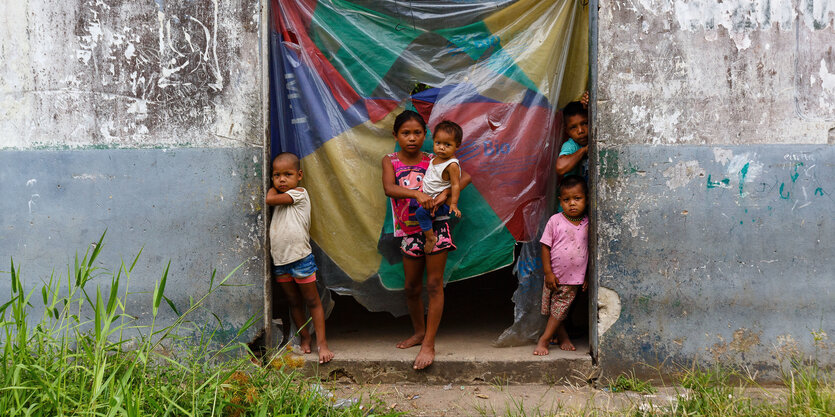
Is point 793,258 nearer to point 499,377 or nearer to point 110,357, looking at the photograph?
point 499,377

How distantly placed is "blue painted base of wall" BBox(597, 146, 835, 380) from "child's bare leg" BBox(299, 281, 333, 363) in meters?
1.62

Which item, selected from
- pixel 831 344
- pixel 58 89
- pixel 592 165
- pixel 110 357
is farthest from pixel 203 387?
pixel 831 344

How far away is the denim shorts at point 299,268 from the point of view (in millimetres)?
3447

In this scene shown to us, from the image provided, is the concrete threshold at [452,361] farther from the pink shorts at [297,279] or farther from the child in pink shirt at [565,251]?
the pink shorts at [297,279]

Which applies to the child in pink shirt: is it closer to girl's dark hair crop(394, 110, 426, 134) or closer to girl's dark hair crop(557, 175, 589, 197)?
girl's dark hair crop(557, 175, 589, 197)

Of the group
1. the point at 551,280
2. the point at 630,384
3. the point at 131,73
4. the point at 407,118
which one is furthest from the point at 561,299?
the point at 131,73

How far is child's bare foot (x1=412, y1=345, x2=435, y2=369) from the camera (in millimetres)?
3350

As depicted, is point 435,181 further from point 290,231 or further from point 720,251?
point 720,251

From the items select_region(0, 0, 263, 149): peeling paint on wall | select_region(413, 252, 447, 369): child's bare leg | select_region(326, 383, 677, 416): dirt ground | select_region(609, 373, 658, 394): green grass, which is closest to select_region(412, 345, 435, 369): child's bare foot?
select_region(413, 252, 447, 369): child's bare leg

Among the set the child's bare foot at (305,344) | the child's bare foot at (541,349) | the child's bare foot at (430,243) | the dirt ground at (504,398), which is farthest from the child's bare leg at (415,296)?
the child's bare foot at (541,349)

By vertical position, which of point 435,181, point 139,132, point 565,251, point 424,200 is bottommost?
point 565,251

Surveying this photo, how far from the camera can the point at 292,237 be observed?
3.38 meters

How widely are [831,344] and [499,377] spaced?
1823 mm

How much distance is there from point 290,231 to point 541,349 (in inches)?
62.2
